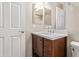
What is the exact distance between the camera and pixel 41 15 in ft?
4.02

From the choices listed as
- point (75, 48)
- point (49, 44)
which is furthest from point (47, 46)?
point (75, 48)

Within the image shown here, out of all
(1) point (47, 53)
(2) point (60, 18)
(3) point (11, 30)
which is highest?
(2) point (60, 18)

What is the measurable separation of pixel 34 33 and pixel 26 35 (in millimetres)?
86

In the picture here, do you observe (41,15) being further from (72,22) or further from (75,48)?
(75,48)

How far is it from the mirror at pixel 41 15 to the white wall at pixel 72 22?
7.4 inches

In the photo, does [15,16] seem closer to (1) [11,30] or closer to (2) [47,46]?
(1) [11,30]

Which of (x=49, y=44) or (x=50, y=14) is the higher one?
(x=50, y=14)

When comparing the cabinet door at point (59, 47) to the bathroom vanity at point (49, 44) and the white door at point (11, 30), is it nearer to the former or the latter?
the bathroom vanity at point (49, 44)

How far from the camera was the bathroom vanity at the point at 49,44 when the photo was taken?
117cm

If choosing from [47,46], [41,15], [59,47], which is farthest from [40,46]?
[41,15]

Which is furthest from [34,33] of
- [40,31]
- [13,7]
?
[13,7]

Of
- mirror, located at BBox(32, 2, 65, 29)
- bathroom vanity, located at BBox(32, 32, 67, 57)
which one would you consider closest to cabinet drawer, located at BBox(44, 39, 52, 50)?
bathroom vanity, located at BBox(32, 32, 67, 57)

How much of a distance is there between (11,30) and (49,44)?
392mm

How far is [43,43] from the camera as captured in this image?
47.5 inches
